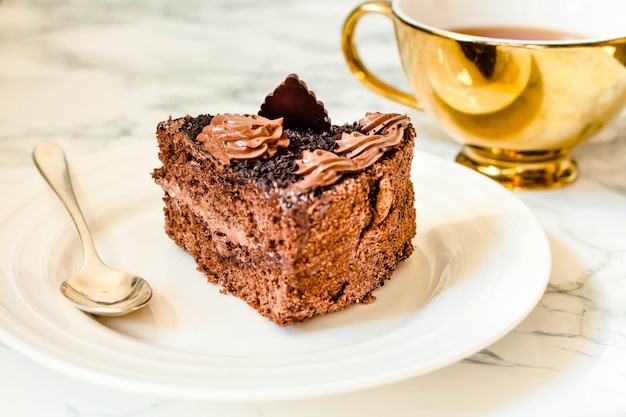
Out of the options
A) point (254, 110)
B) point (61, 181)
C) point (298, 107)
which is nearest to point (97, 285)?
point (61, 181)

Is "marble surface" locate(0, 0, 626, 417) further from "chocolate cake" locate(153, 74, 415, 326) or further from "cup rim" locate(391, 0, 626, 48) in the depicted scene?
"cup rim" locate(391, 0, 626, 48)

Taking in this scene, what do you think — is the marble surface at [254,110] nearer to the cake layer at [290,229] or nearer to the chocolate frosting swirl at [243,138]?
the cake layer at [290,229]

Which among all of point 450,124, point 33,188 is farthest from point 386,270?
point 33,188

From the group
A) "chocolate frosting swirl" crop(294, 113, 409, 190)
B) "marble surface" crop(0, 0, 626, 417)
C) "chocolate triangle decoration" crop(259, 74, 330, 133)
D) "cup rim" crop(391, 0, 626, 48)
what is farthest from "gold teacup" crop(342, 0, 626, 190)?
"chocolate triangle decoration" crop(259, 74, 330, 133)

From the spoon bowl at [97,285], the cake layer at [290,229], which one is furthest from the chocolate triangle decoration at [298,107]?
the spoon bowl at [97,285]

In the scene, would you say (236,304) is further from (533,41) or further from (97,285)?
(533,41)

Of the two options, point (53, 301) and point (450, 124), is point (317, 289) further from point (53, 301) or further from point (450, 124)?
point (450, 124)
